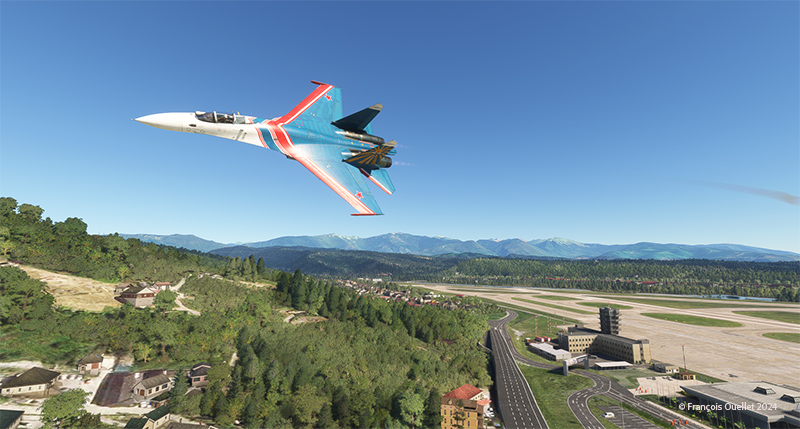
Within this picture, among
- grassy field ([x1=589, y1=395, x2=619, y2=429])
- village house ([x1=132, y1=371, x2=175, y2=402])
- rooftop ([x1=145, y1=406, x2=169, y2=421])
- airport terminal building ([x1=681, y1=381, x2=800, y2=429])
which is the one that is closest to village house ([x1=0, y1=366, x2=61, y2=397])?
village house ([x1=132, y1=371, x2=175, y2=402])

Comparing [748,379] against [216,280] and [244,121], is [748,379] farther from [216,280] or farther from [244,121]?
[216,280]

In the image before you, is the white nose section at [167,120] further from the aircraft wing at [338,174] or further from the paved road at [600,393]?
→ the paved road at [600,393]

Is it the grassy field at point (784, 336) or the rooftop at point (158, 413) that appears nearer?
the rooftop at point (158, 413)

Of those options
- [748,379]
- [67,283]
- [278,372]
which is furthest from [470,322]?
[67,283]

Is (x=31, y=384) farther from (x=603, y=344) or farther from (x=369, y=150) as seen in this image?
(x=603, y=344)

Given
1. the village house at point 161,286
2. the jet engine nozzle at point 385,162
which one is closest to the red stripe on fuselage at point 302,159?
the jet engine nozzle at point 385,162

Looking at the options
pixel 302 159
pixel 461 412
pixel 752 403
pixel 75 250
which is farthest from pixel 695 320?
pixel 75 250
